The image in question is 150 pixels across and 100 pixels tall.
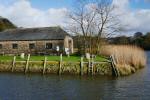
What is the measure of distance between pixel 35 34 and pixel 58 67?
18.8 meters

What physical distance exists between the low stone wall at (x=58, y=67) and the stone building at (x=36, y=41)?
12763 millimetres

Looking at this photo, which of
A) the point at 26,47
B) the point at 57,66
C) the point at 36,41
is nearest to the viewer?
the point at 57,66

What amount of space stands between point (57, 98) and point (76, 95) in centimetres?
184

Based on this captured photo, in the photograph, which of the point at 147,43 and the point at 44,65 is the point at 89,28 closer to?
the point at 44,65

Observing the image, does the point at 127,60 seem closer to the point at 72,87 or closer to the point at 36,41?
the point at 72,87

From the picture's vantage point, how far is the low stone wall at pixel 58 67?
35.5 metres

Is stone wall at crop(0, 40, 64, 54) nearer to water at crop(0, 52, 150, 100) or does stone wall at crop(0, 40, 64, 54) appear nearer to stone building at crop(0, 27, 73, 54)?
Answer: stone building at crop(0, 27, 73, 54)

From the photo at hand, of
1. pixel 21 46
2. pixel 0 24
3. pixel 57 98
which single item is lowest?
pixel 57 98

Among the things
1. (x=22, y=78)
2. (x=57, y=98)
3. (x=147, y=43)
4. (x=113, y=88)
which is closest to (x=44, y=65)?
(x=22, y=78)

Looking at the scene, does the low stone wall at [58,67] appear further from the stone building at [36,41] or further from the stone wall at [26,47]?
the stone wall at [26,47]

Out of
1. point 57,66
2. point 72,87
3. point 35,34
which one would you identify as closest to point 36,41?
point 35,34

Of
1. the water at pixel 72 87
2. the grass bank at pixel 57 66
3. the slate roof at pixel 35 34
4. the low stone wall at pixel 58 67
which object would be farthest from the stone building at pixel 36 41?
the water at pixel 72 87

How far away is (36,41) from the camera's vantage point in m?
53.3

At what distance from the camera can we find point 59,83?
30516 millimetres
